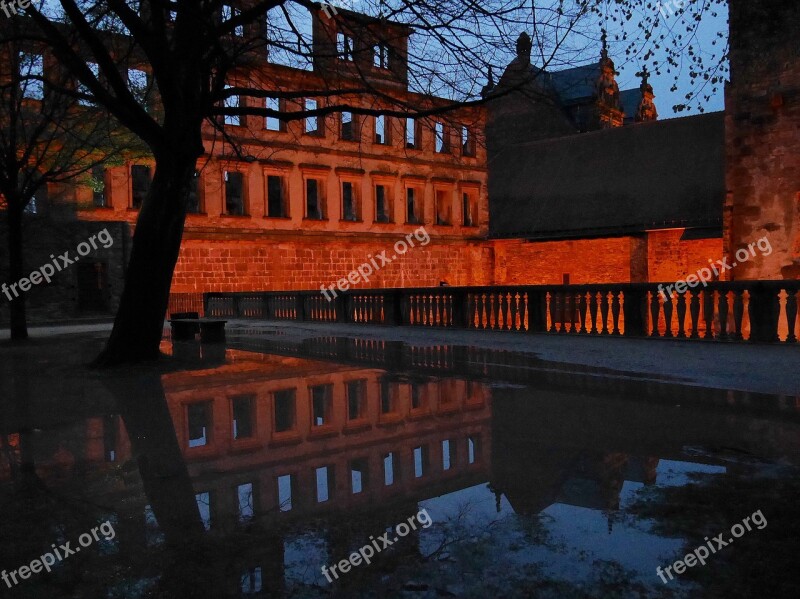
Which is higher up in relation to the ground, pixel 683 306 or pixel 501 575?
pixel 683 306

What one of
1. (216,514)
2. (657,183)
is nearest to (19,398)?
(216,514)

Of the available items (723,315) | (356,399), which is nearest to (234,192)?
(723,315)

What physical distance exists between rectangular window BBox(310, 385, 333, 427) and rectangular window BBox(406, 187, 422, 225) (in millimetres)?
33711

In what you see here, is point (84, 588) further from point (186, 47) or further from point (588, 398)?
point (186, 47)

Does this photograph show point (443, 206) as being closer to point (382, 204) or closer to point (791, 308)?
point (382, 204)

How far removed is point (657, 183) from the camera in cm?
3506

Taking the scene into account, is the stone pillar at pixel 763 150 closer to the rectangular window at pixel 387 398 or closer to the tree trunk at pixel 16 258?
the rectangular window at pixel 387 398

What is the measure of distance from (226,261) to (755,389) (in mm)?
29071

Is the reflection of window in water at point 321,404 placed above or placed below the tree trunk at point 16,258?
below

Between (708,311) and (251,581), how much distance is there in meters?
10.2

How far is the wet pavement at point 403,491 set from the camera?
2.73 m

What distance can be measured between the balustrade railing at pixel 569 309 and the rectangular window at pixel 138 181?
1236cm

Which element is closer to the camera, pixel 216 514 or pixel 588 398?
pixel 216 514

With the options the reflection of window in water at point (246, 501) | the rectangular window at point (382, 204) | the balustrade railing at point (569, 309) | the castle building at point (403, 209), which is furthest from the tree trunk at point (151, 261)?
the rectangular window at point (382, 204)
